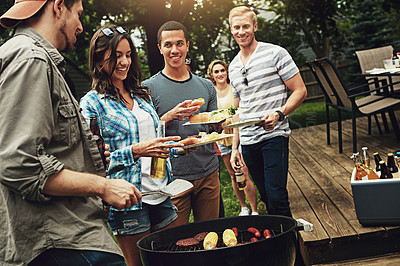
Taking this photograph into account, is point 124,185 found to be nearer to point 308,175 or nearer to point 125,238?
point 125,238

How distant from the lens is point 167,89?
3684mm

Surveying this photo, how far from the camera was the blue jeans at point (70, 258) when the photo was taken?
5.57 feet

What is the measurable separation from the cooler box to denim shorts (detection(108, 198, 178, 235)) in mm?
1715

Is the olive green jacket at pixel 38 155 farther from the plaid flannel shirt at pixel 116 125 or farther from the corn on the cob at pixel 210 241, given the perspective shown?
the corn on the cob at pixel 210 241

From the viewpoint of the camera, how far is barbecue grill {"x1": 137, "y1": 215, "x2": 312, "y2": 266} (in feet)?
7.76

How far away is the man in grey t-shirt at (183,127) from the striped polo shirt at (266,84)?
517mm

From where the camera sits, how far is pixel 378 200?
373 cm

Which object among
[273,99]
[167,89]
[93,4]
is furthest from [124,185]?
[93,4]

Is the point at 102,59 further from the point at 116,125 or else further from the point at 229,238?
the point at 229,238

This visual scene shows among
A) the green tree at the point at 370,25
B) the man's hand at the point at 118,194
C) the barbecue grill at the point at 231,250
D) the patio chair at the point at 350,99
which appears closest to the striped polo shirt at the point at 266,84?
the barbecue grill at the point at 231,250

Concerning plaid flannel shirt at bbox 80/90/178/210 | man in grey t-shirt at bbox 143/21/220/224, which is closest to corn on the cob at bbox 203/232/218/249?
plaid flannel shirt at bbox 80/90/178/210

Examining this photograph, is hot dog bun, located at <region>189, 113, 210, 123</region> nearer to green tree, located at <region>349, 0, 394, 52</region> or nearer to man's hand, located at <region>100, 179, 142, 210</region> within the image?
man's hand, located at <region>100, 179, 142, 210</region>

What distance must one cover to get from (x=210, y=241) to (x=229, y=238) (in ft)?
0.38

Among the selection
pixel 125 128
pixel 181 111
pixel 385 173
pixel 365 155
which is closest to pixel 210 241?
pixel 125 128
